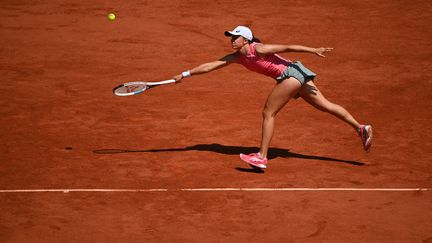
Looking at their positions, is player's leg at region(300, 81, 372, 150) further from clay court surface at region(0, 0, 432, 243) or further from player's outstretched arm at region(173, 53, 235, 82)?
player's outstretched arm at region(173, 53, 235, 82)

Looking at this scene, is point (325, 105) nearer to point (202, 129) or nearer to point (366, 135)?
point (366, 135)

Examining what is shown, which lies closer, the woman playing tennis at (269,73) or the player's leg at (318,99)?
the woman playing tennis at (269,73)

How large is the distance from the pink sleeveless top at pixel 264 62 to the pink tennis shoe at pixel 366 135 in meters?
1.46

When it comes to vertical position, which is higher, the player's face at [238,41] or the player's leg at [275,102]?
the player's face at [238,41]

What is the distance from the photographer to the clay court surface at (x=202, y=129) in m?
10.1

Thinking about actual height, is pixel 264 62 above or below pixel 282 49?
below

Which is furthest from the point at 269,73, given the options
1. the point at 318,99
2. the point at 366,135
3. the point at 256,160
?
the point at 366,135

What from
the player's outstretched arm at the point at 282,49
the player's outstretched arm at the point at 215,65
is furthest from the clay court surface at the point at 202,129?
the player's outstretched arm at the point at 282,49

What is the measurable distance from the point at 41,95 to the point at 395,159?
22.5ft

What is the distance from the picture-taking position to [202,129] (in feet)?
44.6

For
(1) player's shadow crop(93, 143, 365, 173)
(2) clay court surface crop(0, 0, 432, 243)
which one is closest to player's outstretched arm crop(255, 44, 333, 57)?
(2) clay court surface crop(0, 0, 432, 243)

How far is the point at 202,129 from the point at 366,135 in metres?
3.02

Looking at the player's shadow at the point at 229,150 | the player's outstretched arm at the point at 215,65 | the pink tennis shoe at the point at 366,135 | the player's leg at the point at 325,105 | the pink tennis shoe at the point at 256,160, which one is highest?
the player's outstretched arm at the point at 215,65

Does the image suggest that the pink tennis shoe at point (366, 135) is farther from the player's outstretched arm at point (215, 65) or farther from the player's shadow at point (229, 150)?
the player's outstretched arm at point (215, 65)
